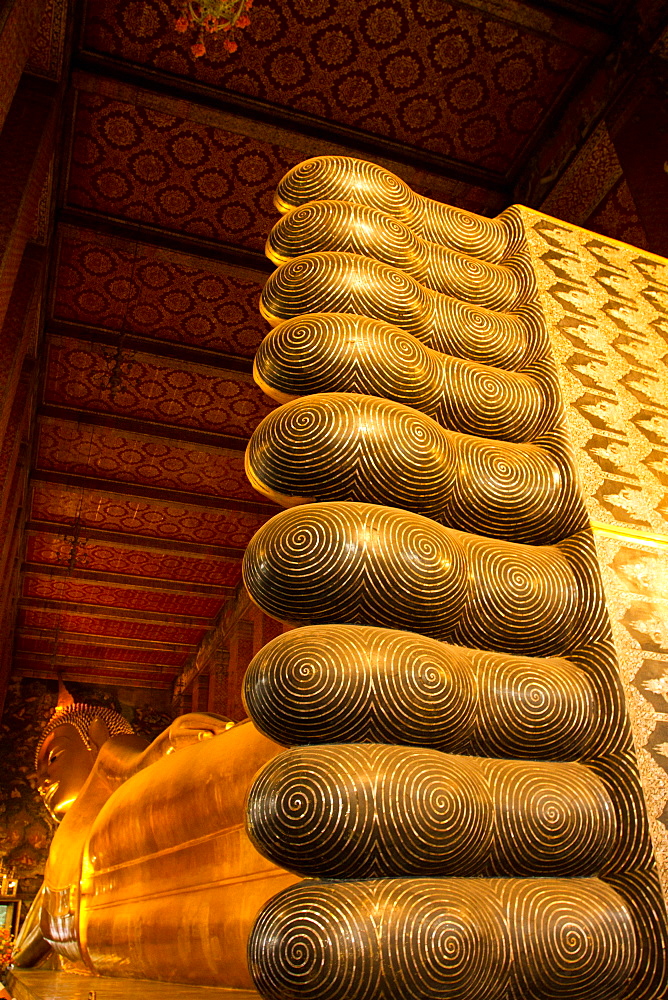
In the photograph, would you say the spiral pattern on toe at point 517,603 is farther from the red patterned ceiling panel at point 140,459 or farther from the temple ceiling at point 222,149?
the red patterned ceiling panel at point 140,459

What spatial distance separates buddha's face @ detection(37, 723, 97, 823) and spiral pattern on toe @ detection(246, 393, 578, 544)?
2259 mm

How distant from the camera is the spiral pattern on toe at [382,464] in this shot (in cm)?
106

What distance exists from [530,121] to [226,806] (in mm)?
5324

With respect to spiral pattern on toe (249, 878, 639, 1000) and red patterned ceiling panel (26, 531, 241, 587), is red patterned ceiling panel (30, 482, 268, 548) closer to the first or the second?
red patterned ceiling panel (26, 531, 241, 587)

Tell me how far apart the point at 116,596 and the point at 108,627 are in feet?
3.36

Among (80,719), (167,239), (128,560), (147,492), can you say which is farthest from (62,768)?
(128,560)

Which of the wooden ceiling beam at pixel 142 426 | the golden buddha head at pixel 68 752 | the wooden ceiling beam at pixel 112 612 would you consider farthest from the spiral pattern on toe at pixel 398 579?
the wooden ceiling beam at pixel 112 612

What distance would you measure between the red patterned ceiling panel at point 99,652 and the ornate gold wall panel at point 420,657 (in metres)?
12.2

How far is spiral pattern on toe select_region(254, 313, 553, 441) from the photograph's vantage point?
3.84ft

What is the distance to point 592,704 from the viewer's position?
1096 millimetres

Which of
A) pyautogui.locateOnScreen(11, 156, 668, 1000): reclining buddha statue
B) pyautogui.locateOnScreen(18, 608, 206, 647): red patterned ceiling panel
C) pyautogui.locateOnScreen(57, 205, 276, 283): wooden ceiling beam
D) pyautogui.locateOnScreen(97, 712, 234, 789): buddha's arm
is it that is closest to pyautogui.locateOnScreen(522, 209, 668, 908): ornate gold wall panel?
pyautogui.locateOnScreen(11, 156, 668, 1000): reclining buddha statue

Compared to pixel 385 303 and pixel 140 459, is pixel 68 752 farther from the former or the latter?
pixel 140 459

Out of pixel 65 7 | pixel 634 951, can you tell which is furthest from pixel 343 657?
pixel 65 7

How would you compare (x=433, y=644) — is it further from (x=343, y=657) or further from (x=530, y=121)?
(x=530, y=121)
